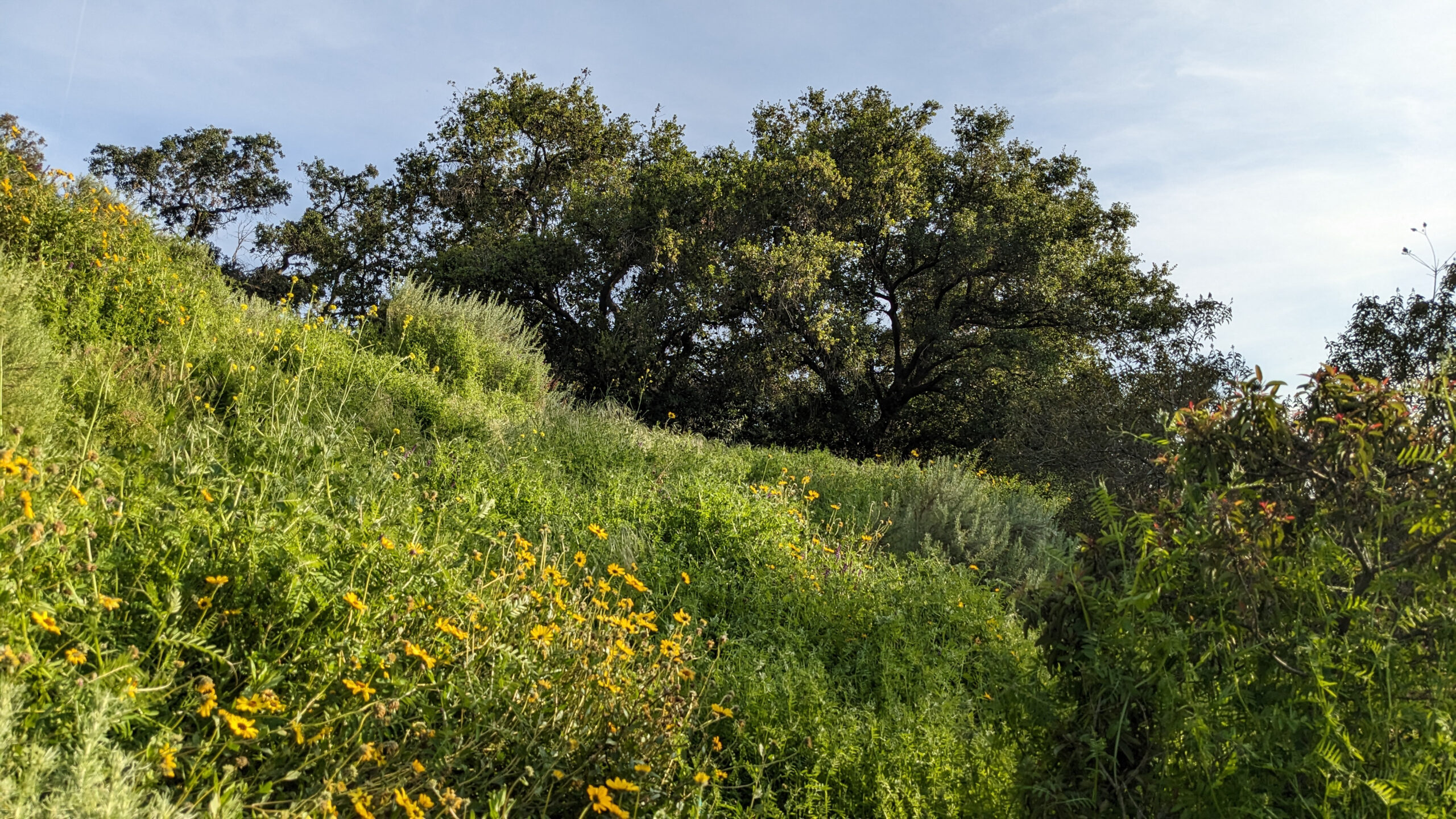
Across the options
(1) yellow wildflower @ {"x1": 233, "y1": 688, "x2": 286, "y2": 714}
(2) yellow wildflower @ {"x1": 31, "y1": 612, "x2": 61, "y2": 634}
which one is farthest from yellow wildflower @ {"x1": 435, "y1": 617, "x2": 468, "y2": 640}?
(2) yellow wildflower @ {"x1": 31, "y1": 612, "x2": 61, "y2": 634}

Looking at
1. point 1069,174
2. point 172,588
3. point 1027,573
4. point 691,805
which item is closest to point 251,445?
point 172,588

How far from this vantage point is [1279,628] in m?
1.91

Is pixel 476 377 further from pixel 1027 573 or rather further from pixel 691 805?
pixel 691 805

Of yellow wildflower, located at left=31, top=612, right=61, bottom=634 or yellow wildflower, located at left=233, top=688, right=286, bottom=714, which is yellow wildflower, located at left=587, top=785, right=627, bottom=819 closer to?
yellow wildflower, located at left=233, top=688, right=286, bottom=714

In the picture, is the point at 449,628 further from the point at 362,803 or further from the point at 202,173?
the point at 202,173

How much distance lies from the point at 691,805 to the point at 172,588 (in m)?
1.49

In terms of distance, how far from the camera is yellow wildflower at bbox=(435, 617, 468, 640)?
226 centimetres

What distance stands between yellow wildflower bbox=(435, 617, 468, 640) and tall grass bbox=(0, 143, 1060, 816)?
1.4 inches

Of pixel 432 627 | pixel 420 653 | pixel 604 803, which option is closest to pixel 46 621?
pixel 420 653

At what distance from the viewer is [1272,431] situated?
2.00 m

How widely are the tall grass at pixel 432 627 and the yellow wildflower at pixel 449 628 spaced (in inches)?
1.4

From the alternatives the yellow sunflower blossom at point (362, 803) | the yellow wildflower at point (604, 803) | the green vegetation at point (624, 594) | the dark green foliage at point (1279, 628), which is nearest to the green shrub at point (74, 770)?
the green vegetation at point (624, 594)

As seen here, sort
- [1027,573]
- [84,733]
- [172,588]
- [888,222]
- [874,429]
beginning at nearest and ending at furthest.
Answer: [84,733], [172,588], [1027,573], [888,222], [874,429]

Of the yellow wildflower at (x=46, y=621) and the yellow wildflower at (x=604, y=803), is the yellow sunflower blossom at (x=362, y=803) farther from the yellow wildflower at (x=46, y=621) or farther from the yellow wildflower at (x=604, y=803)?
the yellow wildflower at (x=46, y=621)
